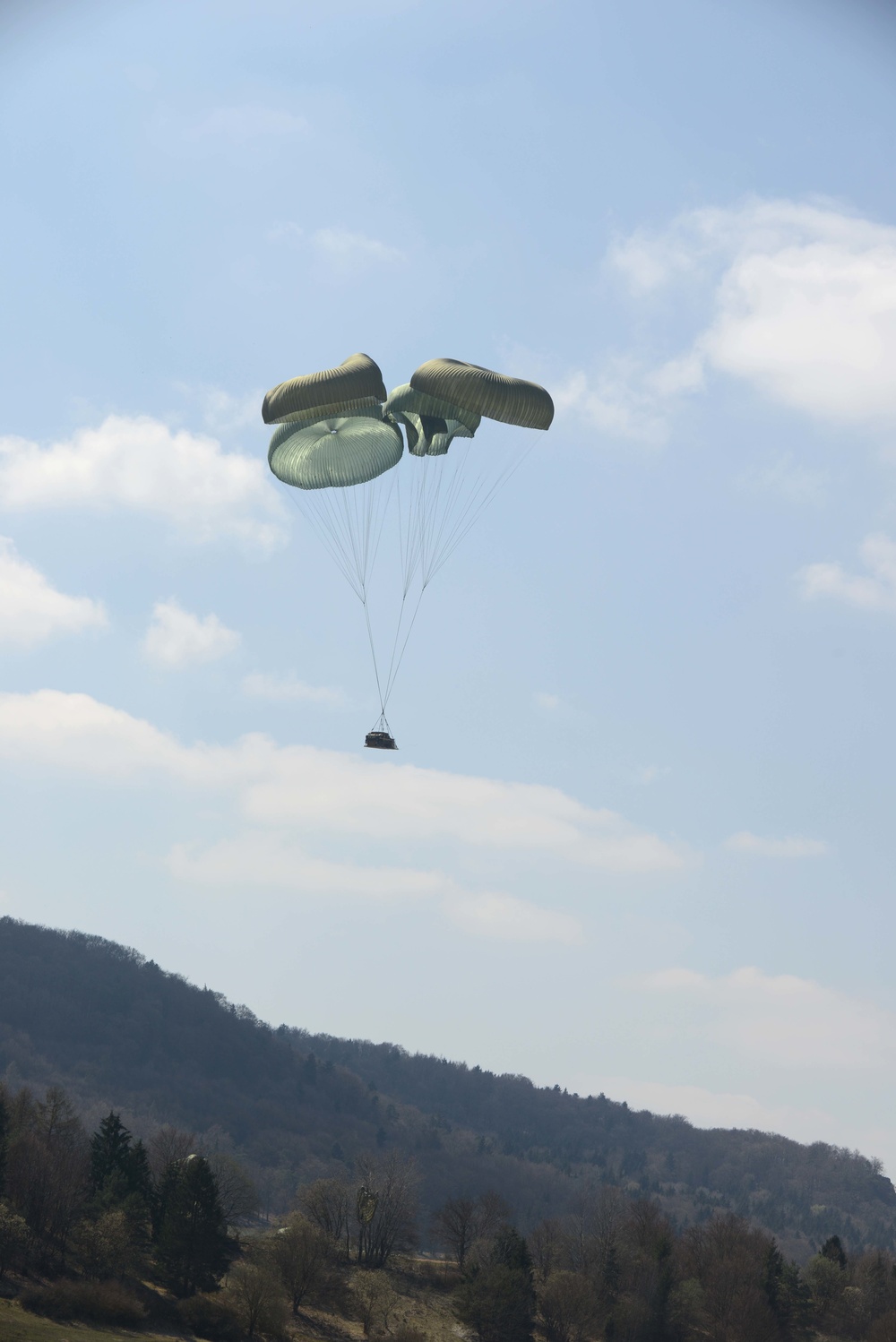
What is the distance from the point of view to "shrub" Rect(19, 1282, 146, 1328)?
5381cm

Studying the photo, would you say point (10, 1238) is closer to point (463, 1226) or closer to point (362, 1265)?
point (362, 1265)

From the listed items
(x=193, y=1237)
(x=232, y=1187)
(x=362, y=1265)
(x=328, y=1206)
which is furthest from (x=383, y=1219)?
(x=193, y=1237)

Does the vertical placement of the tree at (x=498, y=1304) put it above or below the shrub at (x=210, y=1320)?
above

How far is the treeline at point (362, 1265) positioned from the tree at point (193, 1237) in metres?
0.07

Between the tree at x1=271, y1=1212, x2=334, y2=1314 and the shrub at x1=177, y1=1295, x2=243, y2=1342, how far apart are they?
586 centimetres

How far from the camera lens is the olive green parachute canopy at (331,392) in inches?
1734

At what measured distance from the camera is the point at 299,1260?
213 feet

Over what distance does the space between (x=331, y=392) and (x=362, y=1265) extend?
53.2 metres

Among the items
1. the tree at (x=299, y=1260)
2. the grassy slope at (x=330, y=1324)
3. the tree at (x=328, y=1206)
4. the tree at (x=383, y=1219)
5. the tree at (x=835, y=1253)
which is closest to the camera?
the grassy slope at (x=330, y=1324)

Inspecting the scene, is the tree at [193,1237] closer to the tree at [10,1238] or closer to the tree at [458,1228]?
the tree at [10,1238]

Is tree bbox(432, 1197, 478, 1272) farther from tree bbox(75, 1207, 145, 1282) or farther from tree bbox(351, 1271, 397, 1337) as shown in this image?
tree bbox(75, 1207, 145, 1282)

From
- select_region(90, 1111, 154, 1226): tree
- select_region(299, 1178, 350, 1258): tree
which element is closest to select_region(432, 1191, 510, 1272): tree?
select_region(299, 1178, 350, 1258): tree

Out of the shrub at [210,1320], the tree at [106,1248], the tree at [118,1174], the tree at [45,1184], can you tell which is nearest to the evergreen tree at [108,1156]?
the tree at [118,1174]

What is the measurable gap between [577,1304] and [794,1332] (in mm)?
16713
